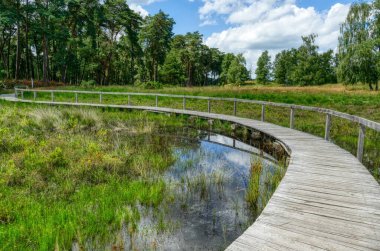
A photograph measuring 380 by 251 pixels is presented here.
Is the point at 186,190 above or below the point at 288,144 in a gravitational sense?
below

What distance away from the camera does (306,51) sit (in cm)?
6425

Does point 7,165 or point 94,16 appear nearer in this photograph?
point 7,165

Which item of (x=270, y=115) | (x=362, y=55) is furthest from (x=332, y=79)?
(x=270, y=115)

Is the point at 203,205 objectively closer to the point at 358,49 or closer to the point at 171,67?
the point at 358,49

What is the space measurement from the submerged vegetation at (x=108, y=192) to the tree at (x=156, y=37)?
152 ft

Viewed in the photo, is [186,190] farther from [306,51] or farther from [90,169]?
[306,51]

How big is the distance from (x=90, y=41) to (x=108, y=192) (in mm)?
44022

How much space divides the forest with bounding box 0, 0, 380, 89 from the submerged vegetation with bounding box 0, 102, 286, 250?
28690mm

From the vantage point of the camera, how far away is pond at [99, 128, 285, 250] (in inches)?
168

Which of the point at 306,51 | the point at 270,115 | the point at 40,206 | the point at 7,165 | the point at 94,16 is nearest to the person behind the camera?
the point at 40,206

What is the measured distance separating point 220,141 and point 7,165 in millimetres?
6893

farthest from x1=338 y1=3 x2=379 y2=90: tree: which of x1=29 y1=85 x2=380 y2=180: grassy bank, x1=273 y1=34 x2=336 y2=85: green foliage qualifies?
x1=273 y1=34 x2=336 y2=85: green foliage

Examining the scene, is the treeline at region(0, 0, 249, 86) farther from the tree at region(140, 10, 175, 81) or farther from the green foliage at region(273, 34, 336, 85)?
the green foliage at region(273, 34, 336, 85)

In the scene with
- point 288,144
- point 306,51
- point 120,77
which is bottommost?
point 288,144
